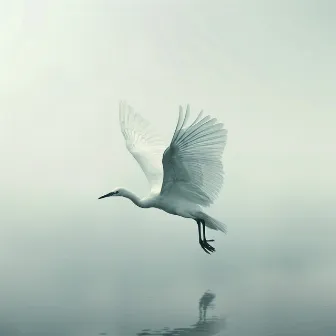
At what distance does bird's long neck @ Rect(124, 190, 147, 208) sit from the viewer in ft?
76.8

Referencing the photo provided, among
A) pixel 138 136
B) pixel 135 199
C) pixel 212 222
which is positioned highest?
pixel 138 136

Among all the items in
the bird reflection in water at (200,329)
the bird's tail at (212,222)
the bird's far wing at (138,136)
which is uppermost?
the bird's far wing at (138,136)

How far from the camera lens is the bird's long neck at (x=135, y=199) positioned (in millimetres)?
23422

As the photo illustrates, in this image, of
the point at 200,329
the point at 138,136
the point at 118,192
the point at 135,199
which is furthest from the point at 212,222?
the point at 138,136

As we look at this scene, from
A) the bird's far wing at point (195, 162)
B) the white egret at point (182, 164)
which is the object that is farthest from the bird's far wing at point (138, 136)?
the bird's far wing at point (195, 162)

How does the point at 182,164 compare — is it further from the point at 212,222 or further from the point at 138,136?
the point at 138,136

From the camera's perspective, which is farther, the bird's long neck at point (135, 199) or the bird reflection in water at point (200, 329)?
the bird's long neck at point (135, 199)

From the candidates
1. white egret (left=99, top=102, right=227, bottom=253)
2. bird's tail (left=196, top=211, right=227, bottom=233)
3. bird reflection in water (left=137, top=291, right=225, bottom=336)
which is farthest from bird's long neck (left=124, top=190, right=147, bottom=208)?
bird reflection in water (left=137, top=291, right=225, bottom=336)

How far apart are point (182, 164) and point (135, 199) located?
9.34 feet

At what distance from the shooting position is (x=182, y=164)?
21062mm

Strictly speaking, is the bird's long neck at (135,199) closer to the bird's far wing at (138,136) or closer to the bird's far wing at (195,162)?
the bird's far wing at (195,162)

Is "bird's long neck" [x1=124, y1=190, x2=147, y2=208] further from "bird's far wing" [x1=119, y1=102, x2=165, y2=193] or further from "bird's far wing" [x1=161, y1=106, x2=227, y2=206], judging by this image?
"bird's far wing" [x1=119, y1=102, x2=165, y2=193]
